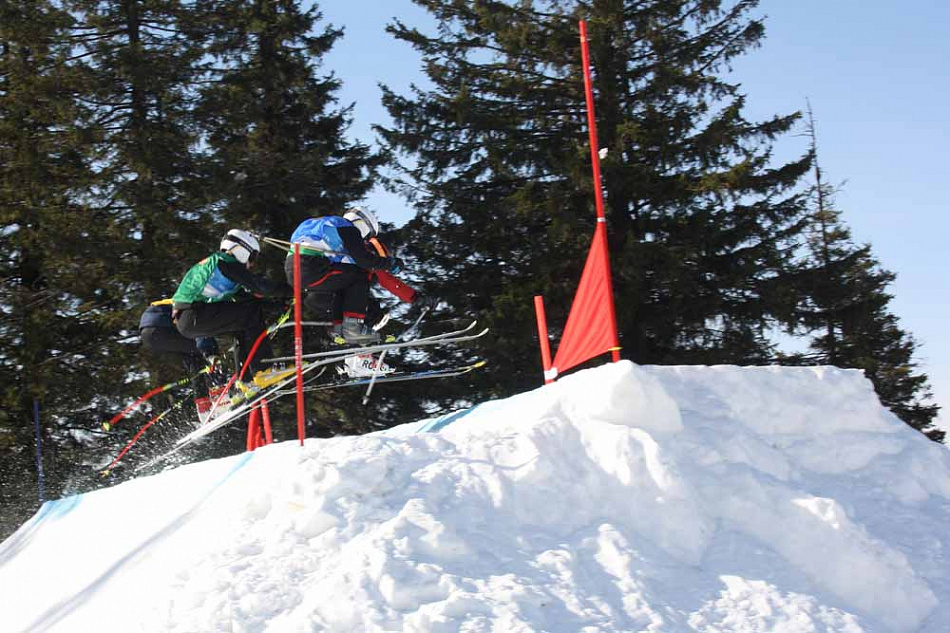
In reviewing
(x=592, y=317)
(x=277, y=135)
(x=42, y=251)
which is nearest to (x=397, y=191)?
(x=277, y=135)

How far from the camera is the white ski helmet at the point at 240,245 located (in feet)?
30.6

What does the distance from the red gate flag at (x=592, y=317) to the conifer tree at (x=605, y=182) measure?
26.2ft

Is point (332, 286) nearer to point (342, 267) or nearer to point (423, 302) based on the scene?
point (342, 267)

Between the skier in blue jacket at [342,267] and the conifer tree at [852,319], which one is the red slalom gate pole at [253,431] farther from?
the conifer tree at [852,319]

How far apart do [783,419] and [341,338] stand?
5.01 m

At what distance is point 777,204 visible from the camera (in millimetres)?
17125

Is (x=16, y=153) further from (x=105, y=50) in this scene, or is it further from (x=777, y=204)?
(x=777, y=204)

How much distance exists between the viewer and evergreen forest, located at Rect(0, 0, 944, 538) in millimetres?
15742

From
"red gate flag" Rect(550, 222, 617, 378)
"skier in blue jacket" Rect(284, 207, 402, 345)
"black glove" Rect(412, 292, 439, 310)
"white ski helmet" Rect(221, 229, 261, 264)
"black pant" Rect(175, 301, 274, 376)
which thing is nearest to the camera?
"red gate flag" Rect(550, 222, 617, 378)

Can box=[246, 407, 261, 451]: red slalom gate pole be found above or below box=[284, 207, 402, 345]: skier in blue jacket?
below

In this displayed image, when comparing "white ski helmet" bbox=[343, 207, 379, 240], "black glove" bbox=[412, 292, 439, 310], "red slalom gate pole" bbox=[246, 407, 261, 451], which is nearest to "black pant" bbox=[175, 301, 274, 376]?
"red slalom gate pole" bbox=[246, 407, 261, 451]

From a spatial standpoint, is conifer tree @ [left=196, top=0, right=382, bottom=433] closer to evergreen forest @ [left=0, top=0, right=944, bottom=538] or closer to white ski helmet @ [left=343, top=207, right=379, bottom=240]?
evergreen forest @ [left=0, top=0, right=944, bottom=538]

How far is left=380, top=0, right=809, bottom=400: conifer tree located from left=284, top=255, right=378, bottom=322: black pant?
588 cm

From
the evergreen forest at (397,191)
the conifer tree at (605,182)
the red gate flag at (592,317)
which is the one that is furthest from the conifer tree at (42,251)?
the red gate flag at (592,317)
